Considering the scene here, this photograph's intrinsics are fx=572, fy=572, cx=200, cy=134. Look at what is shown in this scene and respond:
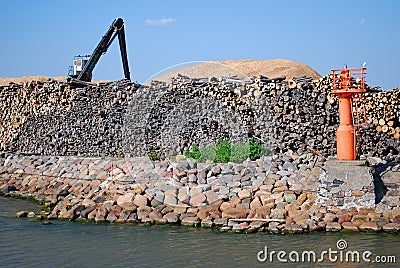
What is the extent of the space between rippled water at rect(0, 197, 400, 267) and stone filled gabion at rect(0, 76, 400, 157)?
5509mm

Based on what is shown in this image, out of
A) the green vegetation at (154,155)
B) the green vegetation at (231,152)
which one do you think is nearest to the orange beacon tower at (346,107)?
the green vegetation at (231,152)

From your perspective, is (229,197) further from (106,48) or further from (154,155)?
(106,48)

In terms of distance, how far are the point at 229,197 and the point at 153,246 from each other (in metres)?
2.71

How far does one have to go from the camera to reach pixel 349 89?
1238 cm

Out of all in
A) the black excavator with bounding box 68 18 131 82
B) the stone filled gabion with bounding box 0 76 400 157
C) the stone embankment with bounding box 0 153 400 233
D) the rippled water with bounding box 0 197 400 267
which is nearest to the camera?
the rippled water with bounding box 0 197 400 267

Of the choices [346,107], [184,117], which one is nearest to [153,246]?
[346,107]

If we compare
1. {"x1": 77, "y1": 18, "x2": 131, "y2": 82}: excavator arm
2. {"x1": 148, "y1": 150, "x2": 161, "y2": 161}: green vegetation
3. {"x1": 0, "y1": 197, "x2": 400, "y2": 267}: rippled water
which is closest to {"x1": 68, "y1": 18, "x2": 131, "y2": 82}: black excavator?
{"x1": 77, "y1": 18, "x2": 131, "y2": 82}: excavator arm

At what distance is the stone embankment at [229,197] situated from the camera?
11.7 m

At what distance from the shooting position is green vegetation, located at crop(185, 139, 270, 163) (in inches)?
598

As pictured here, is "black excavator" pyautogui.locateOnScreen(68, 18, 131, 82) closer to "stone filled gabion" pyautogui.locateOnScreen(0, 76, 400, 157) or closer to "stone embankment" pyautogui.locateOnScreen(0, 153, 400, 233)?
"stone filled gabion" pyautogui.locateOnScreen(0, 76, 400, 157)

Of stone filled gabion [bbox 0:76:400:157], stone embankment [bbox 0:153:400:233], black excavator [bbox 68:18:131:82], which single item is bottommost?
stone embankment [bbox 0:153:400:233]

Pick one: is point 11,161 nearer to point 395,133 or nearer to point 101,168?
point 101,168

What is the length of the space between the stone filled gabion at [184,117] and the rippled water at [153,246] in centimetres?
551

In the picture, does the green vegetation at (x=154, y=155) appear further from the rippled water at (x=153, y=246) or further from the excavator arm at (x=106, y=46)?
the excavator arm at (x=106, y=46)
